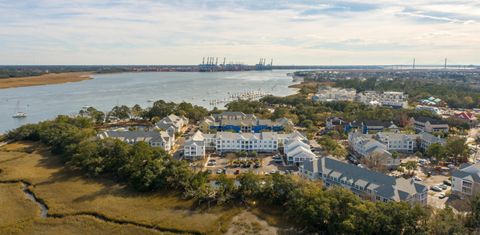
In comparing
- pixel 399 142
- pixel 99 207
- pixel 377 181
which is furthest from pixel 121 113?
Answer: pixel 377 181

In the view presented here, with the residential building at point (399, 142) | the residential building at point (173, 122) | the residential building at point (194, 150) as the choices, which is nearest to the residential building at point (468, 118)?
the residential building at point (399, 142)

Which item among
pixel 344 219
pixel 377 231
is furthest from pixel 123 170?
pixel 377 231

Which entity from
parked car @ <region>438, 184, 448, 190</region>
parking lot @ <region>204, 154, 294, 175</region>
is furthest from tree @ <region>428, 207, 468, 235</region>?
parking lot @ <region>204, 154, 294, 175</region>

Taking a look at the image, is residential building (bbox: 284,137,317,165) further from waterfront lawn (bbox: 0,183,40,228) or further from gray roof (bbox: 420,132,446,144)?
waterfront lawn (bbox: 0,183,40,228)

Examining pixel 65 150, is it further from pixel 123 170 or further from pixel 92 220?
pixel 92 220

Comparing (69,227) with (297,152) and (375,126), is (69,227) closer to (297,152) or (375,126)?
(297,152)
